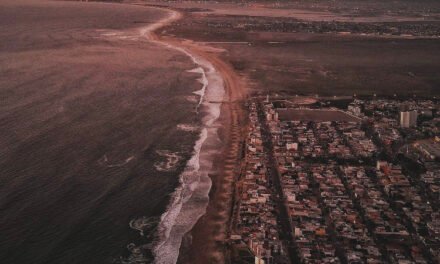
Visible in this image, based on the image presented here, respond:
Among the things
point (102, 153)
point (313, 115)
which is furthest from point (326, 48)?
point (102, 153)

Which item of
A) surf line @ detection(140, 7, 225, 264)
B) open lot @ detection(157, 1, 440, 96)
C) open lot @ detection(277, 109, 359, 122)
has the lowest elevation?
surf line @ detection(140, 7, 225, 264)

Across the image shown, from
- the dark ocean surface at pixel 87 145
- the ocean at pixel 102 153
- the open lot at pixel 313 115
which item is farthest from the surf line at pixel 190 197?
the open lot at pixel 313 115

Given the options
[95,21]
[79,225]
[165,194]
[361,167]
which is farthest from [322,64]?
[95,21]

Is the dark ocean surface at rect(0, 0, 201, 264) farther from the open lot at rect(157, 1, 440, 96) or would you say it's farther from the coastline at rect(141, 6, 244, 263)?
the open lot at rect(157, 1, 440, 96)

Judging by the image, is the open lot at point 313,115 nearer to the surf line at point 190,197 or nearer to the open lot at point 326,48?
the surf line at point 190,197

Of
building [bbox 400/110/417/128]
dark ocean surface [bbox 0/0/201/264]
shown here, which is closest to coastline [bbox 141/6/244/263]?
dark ocean surface [bbox 0/0/201/264]

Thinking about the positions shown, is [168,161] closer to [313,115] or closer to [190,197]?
[190,197]
